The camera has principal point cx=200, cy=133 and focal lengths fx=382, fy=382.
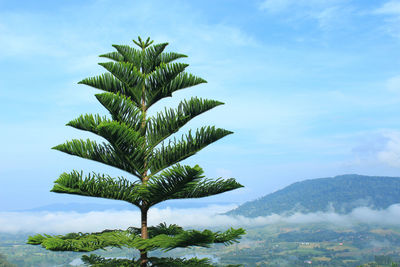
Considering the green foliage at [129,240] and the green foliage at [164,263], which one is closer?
the green foliage at [129,240]

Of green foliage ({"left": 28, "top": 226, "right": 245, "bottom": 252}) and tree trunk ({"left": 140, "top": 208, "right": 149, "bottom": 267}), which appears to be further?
tree trunk ({"left": 140, "top": 208, "right": 149, "bottom": 267})

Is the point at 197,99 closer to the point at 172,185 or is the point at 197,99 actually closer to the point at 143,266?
the point at 172,185

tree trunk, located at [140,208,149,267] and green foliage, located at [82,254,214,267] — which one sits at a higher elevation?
tree trunk, located at [140,208,149,267]

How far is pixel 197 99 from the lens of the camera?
616 cm

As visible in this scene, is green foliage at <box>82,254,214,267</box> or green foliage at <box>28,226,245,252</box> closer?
green foliage at <box>28,226,245,252</box>

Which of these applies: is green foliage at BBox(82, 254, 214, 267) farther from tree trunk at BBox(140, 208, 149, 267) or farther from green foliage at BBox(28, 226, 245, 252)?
green foliage at BBox(28, 226, 245, 252)

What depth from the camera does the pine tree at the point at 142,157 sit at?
5.19 metres

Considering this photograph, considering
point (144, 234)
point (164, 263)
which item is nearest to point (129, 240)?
point (144, 234)

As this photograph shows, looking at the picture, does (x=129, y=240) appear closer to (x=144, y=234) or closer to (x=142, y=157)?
(x=144, y=234)

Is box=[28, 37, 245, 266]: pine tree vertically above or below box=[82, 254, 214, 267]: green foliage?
above

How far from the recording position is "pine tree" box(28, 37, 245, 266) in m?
5.19

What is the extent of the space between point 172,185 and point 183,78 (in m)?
2.17

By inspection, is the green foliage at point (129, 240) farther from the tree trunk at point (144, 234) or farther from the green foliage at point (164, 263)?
the green foliage at point (164, 263)

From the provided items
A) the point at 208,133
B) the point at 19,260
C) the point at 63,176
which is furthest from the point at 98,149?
the point at 19,260
